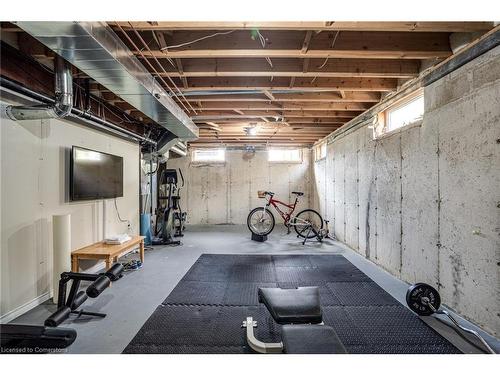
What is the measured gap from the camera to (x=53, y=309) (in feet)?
8.29

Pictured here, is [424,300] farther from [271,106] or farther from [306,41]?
[271,106]

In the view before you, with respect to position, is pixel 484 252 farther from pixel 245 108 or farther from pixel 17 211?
pixel 17 211

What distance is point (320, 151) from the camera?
695cm

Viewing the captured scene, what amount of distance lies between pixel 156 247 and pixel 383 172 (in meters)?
4.32

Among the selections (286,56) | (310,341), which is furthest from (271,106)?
(310,341)

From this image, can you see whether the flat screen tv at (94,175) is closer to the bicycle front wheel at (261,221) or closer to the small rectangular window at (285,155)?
the bicycle front wheel at (261,221)

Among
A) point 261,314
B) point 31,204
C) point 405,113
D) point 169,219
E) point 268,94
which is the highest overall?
point 268,94

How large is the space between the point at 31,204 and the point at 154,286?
158 centimetres

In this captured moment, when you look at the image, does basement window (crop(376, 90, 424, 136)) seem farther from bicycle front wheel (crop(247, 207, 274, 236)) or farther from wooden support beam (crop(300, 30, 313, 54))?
bicycle front wheel (crop(247, 207, 274, 236))

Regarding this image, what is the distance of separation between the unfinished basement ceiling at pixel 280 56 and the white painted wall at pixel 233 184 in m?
3.69

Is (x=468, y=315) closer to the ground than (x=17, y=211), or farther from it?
closer to the ground

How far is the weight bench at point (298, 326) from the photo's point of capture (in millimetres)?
1396

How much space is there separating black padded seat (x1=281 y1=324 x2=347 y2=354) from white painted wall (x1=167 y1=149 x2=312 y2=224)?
6091 millimetres
